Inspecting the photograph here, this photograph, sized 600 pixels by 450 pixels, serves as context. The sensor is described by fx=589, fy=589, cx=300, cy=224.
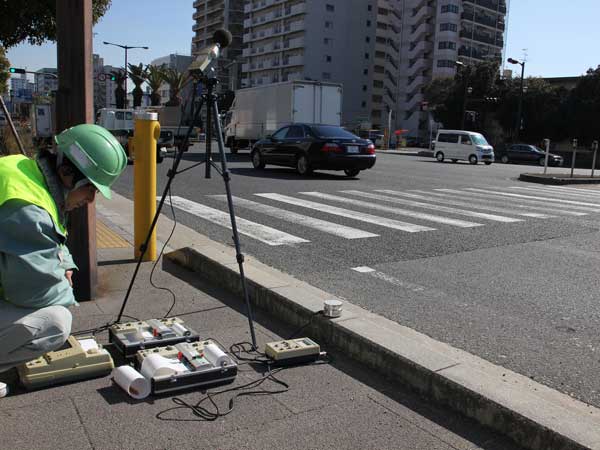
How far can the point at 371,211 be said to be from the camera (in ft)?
33.4

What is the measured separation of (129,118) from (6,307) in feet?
94.7

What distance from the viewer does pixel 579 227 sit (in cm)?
923

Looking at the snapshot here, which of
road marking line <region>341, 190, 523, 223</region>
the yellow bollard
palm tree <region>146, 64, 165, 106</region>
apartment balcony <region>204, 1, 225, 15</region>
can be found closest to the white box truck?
road marking line <region>341, 190, 523, 223</region>

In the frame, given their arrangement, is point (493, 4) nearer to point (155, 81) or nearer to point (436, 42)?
point (436, 42)

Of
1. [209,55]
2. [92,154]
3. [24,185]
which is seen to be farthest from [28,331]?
[209,55]

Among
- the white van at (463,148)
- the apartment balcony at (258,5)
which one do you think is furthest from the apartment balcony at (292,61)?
the white van at (463,148)

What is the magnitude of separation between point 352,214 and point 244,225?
206cm

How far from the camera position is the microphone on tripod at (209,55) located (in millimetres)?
4078

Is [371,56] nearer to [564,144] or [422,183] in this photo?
[564,144]

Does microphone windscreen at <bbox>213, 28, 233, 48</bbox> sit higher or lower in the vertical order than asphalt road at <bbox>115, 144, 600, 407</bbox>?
higher

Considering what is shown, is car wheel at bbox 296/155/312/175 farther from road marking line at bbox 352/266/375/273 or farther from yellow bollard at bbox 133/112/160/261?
yellow bollard at bbox 133/112/160/261

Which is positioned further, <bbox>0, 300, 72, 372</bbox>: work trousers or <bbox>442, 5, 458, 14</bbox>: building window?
<bbox>442, 5, 458, 14</bbox>: building window

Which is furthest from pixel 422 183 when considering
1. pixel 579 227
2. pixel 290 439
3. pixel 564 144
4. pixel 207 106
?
pixel 564 144

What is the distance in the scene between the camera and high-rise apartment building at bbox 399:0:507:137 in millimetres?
87312
